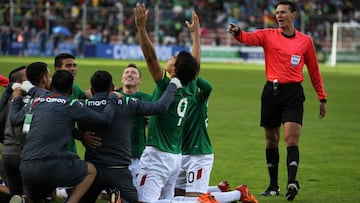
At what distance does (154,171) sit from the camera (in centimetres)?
885

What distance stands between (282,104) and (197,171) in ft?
7.28

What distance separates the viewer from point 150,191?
887cm

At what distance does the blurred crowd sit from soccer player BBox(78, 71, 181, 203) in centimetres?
3925

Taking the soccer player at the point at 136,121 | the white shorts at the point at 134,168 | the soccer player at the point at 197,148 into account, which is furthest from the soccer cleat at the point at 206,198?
the soccer player at the point at 136,121

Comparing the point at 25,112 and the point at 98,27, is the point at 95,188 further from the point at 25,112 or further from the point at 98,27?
the point at 98,27

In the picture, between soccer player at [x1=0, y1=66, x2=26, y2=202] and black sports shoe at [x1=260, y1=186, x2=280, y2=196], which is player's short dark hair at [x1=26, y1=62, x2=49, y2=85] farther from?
black sports shoe at [x1=260, y1=186, x2=280, y2=196]

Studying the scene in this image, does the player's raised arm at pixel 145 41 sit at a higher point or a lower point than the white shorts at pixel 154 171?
higher

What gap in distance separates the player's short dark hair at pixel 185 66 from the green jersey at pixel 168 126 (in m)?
0.20

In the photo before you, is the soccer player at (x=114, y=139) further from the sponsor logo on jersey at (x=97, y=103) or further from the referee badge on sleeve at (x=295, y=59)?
the referee badge on sleeve at (x=295, y=59)

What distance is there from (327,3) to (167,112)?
5209 centimetres

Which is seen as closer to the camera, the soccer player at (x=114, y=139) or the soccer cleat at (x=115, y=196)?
the soccer cleat at (x=115, y=196)

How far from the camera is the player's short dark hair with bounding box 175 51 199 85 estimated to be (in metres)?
8.70

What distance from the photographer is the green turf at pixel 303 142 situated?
39.8 feet

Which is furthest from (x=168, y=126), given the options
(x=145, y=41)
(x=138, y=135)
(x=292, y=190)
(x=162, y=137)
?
(x=292, y=190)
